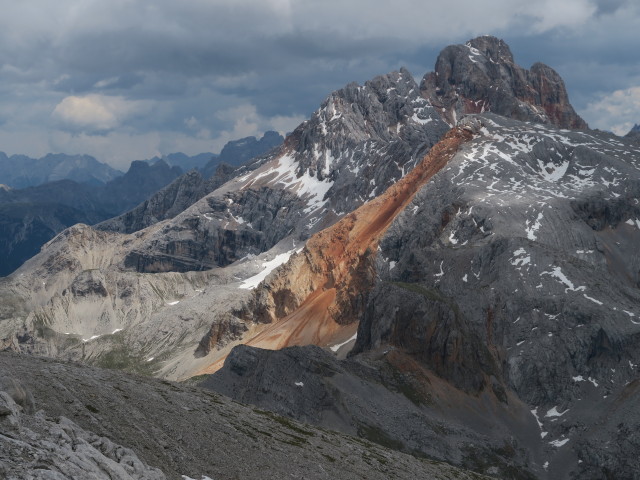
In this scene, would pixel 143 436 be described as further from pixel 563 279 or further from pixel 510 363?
pixel 563 279

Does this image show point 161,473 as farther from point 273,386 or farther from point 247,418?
point 273,386

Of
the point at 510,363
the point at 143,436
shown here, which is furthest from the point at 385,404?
the point at 143,436

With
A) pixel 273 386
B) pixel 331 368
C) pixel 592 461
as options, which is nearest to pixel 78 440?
pixel 273 386

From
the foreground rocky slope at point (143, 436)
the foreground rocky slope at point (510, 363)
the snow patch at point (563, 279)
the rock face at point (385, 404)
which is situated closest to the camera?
the foreground rocky slope at point (143, 436)

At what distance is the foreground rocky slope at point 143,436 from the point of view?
145 feet

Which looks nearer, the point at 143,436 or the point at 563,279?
the point at 143,436

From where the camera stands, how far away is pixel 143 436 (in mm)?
58469

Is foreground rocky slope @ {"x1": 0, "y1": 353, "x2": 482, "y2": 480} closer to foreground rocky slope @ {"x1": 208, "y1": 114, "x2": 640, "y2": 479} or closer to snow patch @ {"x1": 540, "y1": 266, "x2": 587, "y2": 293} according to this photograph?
foreground rocky slope @ {"x1": 208, "y1": 114, "x2": 640, "y2": 479}

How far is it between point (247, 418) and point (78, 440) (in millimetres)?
34419

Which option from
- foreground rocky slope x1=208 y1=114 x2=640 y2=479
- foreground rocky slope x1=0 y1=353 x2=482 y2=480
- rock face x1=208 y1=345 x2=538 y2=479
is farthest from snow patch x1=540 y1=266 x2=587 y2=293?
foreground rocky slope x1=0 y1=353 x2=482 y2=480

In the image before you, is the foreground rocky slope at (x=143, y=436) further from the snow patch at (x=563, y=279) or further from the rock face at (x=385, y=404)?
the snow patch at (x=563, y=279)

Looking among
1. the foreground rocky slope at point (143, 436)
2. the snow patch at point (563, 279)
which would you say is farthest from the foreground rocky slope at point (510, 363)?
the foreground rocky slope at point (143, 436)

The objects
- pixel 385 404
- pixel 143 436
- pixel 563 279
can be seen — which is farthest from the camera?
pixel 563 279

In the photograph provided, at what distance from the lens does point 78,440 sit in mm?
48469
